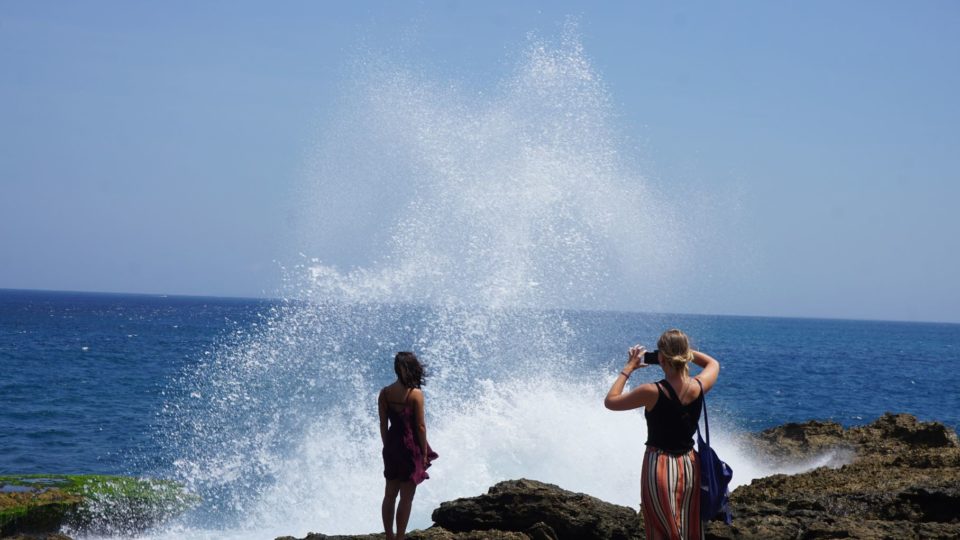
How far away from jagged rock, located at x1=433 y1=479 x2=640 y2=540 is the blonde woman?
2069mm

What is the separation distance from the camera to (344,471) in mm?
15641

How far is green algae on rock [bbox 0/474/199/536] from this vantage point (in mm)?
14906

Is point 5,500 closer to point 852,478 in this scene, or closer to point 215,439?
point 215,439

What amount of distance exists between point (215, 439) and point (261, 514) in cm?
609

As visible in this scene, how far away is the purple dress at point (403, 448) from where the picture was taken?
24.7 feet

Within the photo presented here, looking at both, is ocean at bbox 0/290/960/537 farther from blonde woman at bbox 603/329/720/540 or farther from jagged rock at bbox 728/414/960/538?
blonde woman at bbox 603/329/720/540

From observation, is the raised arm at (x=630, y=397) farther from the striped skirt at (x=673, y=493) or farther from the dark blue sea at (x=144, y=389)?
the dark blue sea at (x=144, y=389)

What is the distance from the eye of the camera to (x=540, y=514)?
27.6 ft

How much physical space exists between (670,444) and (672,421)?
156 mm

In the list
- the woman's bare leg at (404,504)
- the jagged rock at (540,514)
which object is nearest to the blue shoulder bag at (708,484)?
the jagged rock at (540,514)

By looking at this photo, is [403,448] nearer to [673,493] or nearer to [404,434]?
[404,434]

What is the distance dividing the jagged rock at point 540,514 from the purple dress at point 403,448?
1306mm

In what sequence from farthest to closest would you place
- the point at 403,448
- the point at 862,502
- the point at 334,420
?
the point at 334,420 < the point at 862,502 < the point at 403,448

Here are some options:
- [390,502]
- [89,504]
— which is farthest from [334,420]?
[390,502]
